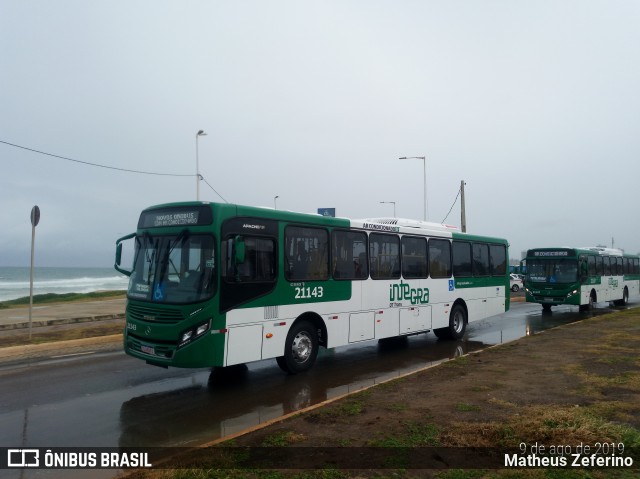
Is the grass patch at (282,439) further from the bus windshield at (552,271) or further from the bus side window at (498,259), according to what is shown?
the bus windshield at (552,271)

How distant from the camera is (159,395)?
841cm

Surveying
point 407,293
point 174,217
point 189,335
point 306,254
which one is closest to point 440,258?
point 407,293

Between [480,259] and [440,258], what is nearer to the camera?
[440,258]

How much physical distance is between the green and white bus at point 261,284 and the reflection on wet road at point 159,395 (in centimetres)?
62

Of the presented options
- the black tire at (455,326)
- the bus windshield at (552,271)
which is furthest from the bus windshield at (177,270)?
the bus windshield at (552,271)

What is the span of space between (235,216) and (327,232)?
2463mm

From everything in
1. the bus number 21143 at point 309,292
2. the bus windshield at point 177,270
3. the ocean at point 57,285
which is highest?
the bus windshield at point 177,270

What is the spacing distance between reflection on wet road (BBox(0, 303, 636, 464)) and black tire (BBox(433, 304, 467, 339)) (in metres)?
1.58

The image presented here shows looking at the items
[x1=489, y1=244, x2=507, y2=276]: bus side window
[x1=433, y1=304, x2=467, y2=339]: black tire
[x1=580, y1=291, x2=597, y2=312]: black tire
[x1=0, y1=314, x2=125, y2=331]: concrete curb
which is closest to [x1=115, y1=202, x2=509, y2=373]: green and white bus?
[x1=433, y1=304, x2=467, y2=339]: black tire

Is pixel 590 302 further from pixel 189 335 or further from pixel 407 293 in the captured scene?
pixel 189 335

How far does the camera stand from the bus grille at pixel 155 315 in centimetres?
823

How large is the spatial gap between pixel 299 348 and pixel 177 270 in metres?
2.96

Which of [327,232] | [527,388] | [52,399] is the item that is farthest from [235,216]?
[527,388]

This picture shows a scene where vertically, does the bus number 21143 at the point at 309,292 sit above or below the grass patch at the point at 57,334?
above
